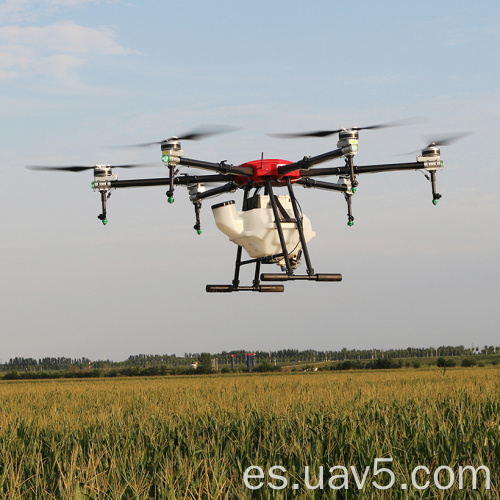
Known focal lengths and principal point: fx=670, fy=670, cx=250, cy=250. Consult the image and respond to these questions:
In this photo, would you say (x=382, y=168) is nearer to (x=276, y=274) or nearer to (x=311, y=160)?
(x=311, y=160)

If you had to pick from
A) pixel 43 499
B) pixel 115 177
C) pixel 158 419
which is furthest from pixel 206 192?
pixel 43 499

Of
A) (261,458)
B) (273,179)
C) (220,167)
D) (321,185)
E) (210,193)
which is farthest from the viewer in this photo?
(210,193)

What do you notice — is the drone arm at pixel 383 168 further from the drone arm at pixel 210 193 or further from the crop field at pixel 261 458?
the crop field at pixel 261 458

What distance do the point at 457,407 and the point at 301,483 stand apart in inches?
318

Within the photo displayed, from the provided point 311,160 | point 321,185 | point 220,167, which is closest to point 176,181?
point 220,167

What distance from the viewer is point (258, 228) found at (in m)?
17.6

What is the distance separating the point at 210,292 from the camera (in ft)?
60.0

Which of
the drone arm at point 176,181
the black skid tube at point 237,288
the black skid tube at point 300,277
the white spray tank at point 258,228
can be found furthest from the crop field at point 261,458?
the drone arm at point 176,181

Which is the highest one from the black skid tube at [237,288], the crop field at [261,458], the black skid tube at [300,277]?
the black skid tube at [300,277]

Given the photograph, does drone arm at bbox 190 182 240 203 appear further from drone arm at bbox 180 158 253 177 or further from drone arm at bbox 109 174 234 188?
drone arm at bbox 180 158 253 177

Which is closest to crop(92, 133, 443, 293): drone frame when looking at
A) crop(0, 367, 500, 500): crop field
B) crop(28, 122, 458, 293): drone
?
crop(28, 122, 458, 293): drone

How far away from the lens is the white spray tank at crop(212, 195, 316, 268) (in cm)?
1764

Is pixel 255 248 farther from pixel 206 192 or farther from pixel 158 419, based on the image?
pixel 158 419

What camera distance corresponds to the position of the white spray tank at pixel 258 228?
17.6m
